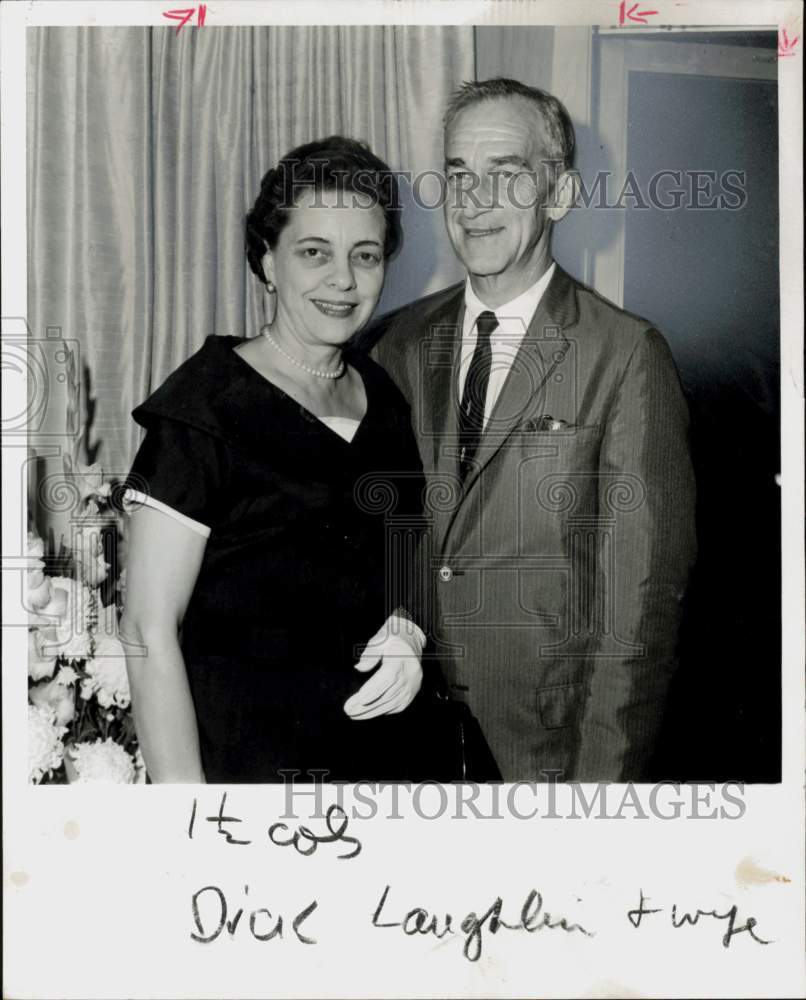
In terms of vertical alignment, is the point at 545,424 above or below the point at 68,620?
above

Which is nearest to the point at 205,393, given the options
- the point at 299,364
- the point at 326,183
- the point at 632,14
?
the point at 299,364

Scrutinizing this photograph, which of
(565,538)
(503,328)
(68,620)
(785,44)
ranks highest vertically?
(785,44)

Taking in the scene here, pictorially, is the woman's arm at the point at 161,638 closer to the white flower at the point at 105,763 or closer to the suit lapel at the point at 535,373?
the white flower at the point at 105,763

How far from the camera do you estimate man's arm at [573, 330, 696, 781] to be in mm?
1373

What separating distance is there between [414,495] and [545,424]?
0.23 meters

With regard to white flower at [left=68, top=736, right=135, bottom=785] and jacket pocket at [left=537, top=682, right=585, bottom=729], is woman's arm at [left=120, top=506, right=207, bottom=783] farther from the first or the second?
jacket pocket at [left=537, top=682, right=585, bottom=729]

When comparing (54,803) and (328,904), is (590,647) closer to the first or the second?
(328,904)

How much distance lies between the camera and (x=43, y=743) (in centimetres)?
139

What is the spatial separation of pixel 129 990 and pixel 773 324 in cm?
140

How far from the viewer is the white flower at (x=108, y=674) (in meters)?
1.37

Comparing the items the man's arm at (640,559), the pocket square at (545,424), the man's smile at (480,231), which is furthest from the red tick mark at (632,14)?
the pocket square at (545,424)

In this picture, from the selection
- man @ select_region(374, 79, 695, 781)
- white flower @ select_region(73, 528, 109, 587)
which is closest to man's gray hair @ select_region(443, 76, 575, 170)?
man @ select_region(374, 79, 695, 781)

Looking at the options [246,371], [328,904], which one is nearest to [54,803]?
A: [328,904]

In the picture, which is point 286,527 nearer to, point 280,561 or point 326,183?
point 280,561
